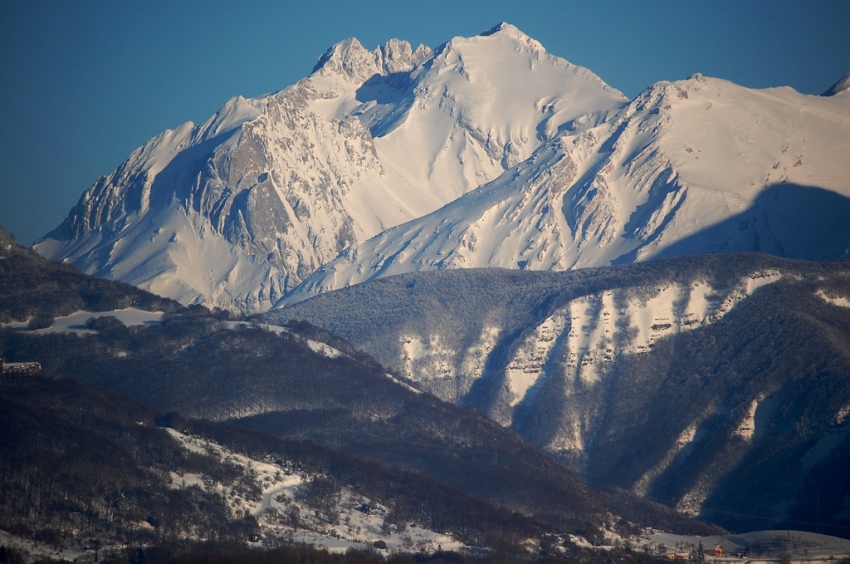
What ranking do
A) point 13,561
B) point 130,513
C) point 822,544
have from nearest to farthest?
point 13,561 < point 130,513 < point 822,544

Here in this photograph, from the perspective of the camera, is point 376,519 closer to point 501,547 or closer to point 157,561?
point 501,547

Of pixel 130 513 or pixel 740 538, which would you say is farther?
pixel 740 538

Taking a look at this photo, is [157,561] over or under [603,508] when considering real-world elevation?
under

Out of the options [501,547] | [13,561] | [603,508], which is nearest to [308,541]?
[501,547]

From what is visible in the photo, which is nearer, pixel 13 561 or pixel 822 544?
pixel 13 561

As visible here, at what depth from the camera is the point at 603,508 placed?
7805 inches

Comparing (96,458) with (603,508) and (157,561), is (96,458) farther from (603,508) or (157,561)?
(603,508)

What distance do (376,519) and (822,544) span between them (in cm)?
5150

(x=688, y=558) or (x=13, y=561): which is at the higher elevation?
(x=688, y=558)

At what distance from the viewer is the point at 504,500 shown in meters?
194

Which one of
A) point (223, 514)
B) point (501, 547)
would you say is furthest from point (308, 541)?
point (501, 547)

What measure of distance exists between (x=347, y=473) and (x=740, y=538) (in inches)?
1791

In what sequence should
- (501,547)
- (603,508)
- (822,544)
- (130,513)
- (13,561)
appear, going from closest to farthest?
(13,561)
(130,513)
(501,547)
(822,544)
(603,508)

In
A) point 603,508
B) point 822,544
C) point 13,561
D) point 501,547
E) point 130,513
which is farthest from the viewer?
point 603,508
